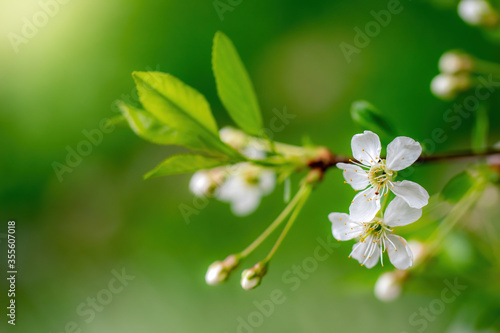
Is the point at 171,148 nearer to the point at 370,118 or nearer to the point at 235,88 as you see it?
the point at 235,88

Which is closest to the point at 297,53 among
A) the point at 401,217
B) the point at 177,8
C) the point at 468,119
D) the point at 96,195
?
the point at 177,8

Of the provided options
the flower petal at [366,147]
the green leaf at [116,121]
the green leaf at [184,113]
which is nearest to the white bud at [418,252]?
the flower petal at [366,147]

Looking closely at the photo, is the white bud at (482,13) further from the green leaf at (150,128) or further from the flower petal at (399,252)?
→ the green leaf at (150,128)

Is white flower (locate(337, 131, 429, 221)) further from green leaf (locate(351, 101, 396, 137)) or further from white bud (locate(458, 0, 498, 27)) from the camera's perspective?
white bud (locate(458, 0, 498, 27))

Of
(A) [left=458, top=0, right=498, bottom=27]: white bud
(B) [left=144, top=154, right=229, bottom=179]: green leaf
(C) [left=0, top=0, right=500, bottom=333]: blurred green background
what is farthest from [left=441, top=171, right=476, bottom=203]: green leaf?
(C) [left=0, top=0, right=500, bottom=333]: blurred green background

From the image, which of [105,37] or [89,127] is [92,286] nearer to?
[89,127]
